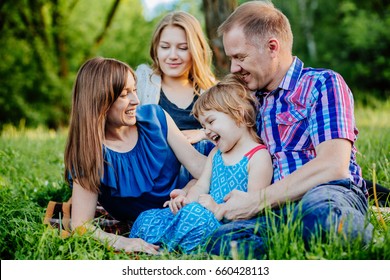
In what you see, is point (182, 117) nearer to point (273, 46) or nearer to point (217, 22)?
point (273, 46)

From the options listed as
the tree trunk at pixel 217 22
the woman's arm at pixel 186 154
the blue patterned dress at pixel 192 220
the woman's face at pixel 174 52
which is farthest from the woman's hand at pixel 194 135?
the tree trunk at pixel 217 22

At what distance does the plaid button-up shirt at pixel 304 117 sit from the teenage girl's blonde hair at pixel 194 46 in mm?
1467

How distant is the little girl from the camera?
11.0 ft

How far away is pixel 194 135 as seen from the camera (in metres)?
4.52

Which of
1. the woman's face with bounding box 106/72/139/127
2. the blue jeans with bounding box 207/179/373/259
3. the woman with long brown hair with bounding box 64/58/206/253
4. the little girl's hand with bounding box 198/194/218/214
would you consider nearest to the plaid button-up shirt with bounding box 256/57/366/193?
the blue jeans with bounding box 207/179/373/259

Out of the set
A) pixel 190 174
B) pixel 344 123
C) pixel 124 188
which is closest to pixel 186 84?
pixel 190 174

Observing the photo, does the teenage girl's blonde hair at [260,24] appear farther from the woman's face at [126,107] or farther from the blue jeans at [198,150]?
the blue jeans at [198,150]

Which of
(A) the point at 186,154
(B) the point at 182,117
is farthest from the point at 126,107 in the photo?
(B) the point at 182,117

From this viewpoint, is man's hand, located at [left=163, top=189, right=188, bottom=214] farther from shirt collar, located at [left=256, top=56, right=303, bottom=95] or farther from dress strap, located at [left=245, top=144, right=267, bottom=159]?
shirt collar, located at [left=256, top=56, right=303, bottom=95]

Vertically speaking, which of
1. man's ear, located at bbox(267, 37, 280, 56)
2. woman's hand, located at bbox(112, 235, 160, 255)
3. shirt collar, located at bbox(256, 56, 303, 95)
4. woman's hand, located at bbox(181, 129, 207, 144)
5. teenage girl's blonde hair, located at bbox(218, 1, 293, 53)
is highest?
teenage girl's blonde hair, located at bbox(218, 1, 293, 53)

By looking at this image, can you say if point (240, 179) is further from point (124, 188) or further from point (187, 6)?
point (187, 6)

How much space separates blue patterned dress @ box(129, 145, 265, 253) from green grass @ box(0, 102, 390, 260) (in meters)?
0.15

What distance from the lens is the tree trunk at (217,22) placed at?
20.5 ft

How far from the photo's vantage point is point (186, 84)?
5.14 meters
